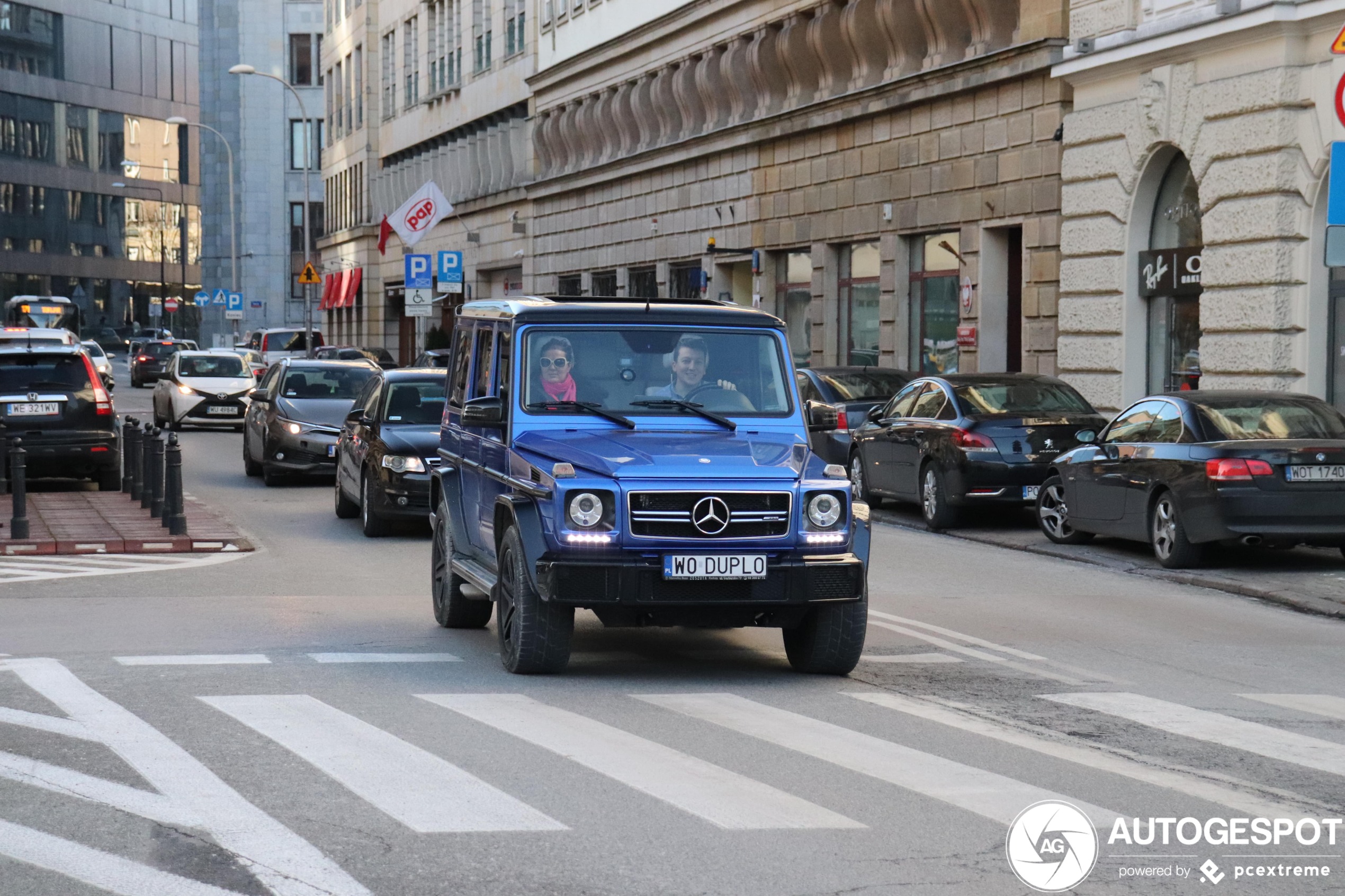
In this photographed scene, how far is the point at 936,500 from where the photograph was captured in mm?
19547

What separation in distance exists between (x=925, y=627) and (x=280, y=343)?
54398 mm

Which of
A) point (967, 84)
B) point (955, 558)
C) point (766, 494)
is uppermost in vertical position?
point (967, 84)

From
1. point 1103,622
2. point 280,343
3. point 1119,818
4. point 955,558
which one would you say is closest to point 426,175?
point 280,343

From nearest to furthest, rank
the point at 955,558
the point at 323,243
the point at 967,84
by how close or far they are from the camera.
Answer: the point at 955,558 < the point at 967,84 < the point at 323,243

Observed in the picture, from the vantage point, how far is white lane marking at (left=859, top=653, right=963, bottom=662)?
34.9 ft

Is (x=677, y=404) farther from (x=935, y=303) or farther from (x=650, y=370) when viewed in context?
(x=935, y=303)

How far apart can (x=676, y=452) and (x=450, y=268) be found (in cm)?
3212

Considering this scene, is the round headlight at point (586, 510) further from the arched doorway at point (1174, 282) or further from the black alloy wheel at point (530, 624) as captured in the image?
the arched doorway at point (1174, 282)

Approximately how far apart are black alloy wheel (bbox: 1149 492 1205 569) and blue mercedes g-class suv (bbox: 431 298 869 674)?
19.2 feet

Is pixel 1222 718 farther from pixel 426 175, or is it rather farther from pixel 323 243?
pixel 323 243

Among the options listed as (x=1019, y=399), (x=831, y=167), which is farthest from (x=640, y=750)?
(x=831, y=167)

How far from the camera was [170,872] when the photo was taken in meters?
5.88

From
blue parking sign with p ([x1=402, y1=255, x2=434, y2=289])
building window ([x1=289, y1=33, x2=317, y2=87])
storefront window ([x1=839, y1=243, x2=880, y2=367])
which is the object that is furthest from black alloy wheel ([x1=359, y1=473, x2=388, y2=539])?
building window ([x1=289, y1=33, x2=317, y2=87])

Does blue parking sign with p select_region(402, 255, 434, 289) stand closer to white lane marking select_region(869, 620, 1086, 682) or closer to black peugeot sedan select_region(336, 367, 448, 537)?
black peugeot sedan select_region(336, 367, 448, 537)
